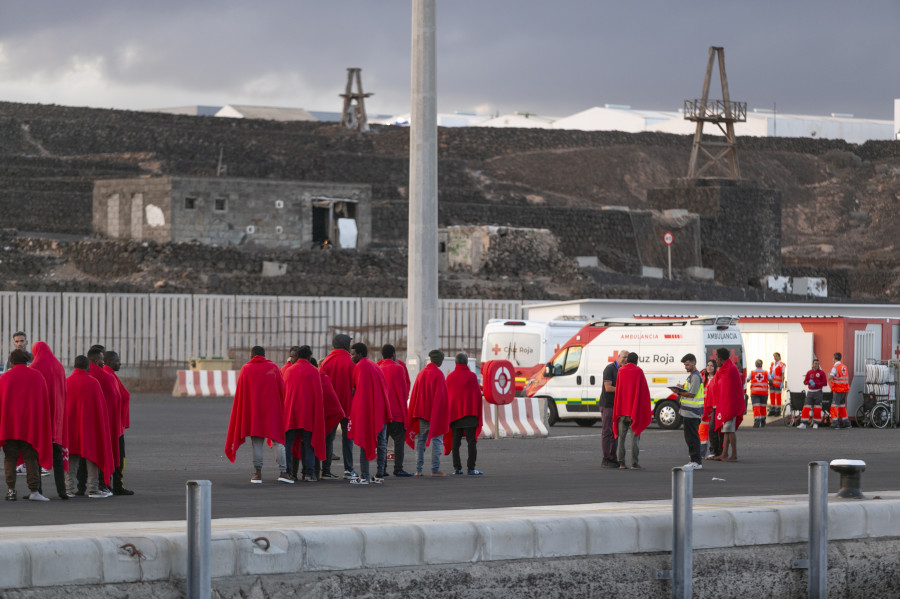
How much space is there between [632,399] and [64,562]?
38.7 ft

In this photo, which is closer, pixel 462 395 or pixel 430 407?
pixel 430 407

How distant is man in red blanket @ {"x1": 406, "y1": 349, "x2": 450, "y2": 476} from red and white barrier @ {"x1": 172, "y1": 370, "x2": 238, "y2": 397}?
23.4m

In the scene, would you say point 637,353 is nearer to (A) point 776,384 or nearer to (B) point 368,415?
(A) point 776,384

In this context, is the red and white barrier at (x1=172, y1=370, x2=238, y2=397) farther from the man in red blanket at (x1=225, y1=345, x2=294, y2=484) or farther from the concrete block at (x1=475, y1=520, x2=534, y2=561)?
the concrete block at (x1=475, y1=520, x2=534, y2=561)


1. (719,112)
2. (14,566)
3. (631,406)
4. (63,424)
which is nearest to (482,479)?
(631,406)

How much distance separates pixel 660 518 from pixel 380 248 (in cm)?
4995

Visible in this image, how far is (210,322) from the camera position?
44.6m

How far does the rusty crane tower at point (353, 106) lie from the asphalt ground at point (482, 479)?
83224 mm

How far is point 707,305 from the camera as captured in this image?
3581 cm

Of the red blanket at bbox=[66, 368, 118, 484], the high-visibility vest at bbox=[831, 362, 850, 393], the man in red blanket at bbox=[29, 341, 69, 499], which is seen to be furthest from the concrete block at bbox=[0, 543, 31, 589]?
the high-visibility vest at bbox=[831, 362, 850, 393]

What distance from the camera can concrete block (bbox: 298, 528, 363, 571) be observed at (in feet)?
31.3

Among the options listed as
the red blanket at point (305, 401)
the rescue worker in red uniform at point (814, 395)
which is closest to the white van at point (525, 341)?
the rescue worker in red uniform at point (814, 395)

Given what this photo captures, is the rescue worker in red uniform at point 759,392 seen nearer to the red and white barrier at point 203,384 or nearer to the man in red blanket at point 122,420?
the red and white barrier at point 203,384

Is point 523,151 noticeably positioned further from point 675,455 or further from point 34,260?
point 675,455
